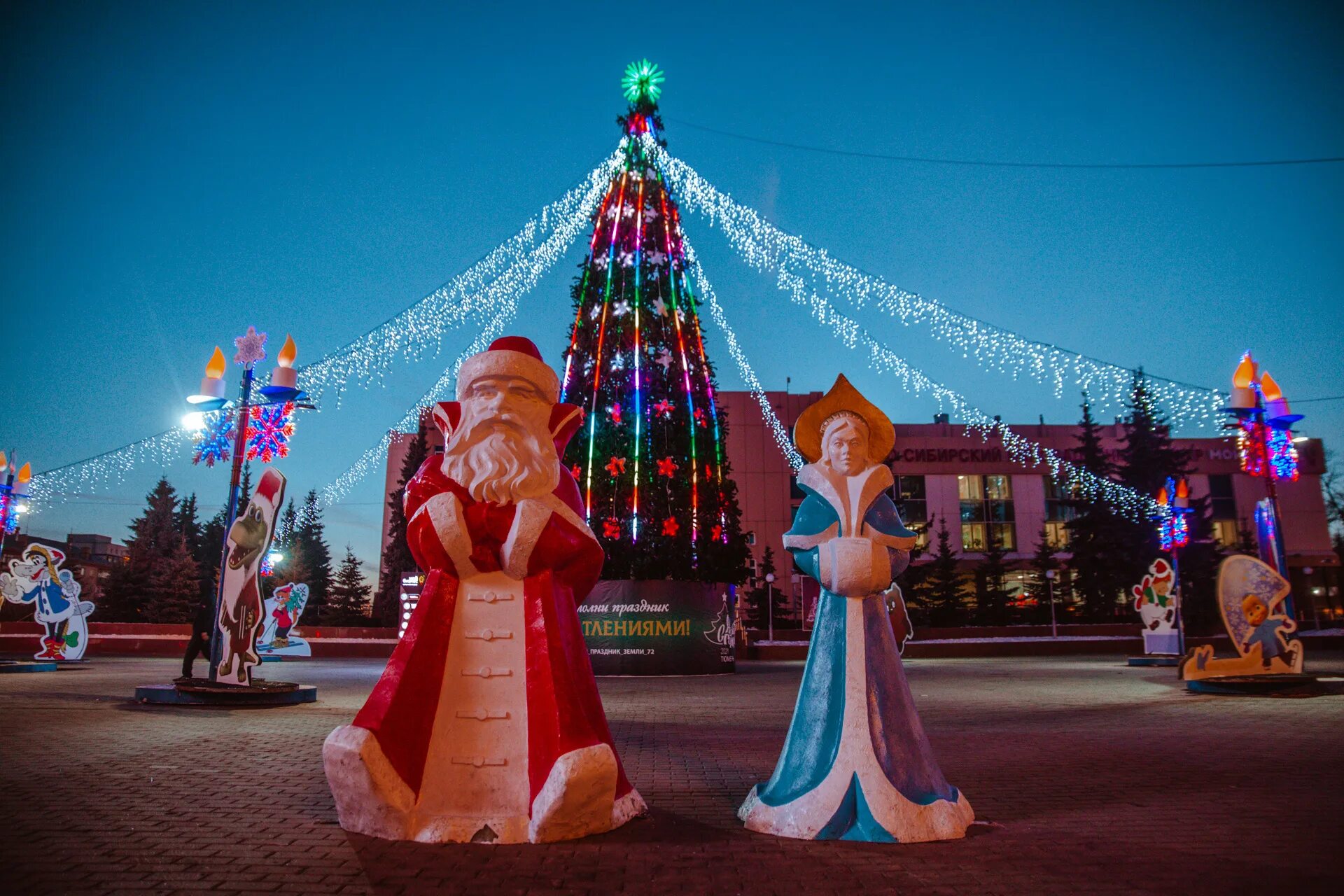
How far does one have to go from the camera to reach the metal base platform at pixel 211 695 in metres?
9.45

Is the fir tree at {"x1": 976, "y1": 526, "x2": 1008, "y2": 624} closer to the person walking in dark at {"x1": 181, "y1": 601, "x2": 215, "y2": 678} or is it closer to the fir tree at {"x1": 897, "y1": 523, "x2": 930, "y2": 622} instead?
the fir tree at {"x1": 897, "y1": 523, "x2": 930, "y2": 622}

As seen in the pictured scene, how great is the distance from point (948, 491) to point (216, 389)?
118 feet

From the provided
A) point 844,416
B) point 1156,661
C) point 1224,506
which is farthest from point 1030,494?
point 844,416

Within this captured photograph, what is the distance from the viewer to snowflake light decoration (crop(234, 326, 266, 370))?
10195mm

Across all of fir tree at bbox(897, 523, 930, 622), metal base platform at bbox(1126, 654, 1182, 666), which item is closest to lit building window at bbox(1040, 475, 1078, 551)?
fir tree at bbox(897, 523, 930, 622)

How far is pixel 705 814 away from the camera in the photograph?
4.48 meters

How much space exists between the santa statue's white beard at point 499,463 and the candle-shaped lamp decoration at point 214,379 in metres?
6.28

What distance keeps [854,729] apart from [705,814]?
41.6 inches

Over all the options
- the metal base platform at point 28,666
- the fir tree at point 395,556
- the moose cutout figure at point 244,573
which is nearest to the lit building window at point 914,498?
the fir tree at point 395,556

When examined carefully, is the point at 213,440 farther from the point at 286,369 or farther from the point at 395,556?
the point at 395,556

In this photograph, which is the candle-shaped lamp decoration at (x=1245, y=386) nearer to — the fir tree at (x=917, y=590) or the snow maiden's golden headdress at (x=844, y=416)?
the snow maiden's golden headdress at (x=844, y=416)

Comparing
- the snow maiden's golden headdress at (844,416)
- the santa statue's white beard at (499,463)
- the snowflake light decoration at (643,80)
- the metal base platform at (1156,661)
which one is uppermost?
the snowflake light decoration at (643,80)

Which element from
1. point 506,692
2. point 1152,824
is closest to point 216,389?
point 506,692

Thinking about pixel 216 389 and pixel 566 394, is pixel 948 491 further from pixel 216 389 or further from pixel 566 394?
pixel 216 389
